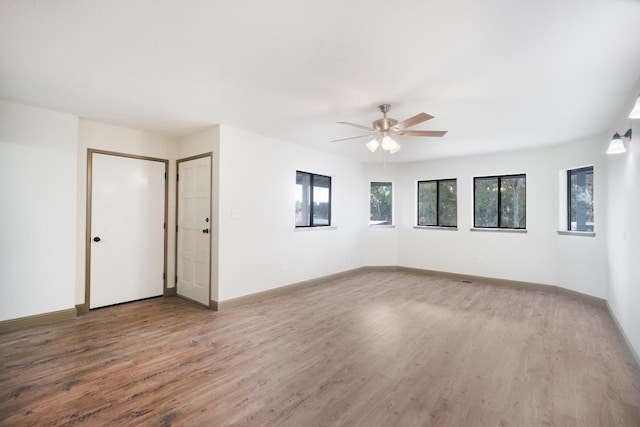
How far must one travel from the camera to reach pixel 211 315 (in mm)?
3912

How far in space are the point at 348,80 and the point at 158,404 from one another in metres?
2.89

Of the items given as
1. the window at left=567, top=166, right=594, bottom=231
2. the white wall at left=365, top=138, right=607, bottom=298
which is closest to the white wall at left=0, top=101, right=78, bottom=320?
the white wall at left=365, top=138, right=607, bottom=298

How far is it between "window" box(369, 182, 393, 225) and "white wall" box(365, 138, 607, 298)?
195 mm

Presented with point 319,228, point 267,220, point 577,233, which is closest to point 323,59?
point 267,220

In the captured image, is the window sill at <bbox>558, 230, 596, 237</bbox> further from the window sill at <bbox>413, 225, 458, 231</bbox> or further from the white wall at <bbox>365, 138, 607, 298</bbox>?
the window sill at <bbox>413, 225, 458, 231</bbox>

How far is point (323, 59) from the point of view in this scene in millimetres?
2361

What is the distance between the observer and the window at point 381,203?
7.12 metres

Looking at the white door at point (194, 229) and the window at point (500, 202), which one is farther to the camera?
the window at point (500, 202)

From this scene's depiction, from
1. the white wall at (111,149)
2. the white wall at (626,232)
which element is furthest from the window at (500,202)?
the white wall at (111,149)

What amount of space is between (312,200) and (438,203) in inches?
112

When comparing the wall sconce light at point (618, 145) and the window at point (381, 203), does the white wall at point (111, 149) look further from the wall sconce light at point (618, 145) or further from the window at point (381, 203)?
the wall sconce light at point (618, 145)

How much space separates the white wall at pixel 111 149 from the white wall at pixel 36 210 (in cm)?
20

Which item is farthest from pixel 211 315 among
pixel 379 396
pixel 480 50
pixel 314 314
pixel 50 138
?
pixel 480 50

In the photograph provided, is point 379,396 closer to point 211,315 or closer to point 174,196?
point 211,315
